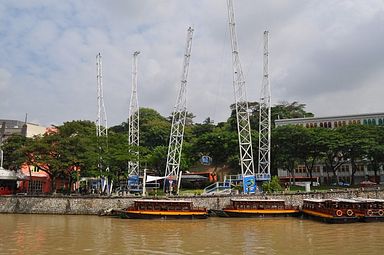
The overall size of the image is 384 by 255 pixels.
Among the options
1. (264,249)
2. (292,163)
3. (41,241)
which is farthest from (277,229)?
(292,163)

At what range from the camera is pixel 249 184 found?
6712 centimetres

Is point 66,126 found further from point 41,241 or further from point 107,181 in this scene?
point 41,241

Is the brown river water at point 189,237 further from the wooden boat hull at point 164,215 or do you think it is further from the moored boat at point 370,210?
the moored boat at point 370,210

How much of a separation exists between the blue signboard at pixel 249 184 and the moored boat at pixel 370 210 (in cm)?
2214

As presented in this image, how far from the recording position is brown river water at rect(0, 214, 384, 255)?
2898 cm

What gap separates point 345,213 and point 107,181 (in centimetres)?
3792

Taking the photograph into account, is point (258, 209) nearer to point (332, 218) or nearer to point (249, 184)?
point (332, 218)

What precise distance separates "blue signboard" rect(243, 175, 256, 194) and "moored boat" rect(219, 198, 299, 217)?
12.6 m

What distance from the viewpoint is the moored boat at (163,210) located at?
4997 centimetres

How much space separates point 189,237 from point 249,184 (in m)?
33.5

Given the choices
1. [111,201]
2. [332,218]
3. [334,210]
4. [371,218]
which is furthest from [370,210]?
[111,201]

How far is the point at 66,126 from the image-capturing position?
235ft

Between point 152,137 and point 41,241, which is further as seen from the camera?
point 152,137

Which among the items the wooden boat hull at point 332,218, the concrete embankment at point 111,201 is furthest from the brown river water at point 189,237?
the concrete embankment at point 111,201
